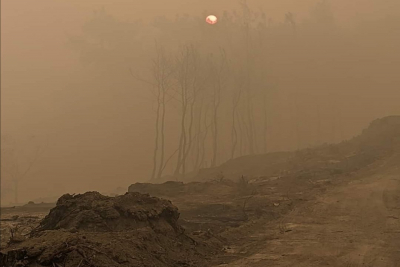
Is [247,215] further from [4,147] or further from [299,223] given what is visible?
[4,147]

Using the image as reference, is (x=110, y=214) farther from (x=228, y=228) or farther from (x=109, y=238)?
(x=228, y=228)

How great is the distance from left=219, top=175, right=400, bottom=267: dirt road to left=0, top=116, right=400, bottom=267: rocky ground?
0.09 ft

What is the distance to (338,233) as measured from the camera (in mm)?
10633

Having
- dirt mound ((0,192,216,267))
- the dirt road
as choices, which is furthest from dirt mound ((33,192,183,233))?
the dirt road

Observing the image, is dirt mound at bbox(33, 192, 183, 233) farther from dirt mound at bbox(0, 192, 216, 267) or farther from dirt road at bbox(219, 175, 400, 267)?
dirt road at bbox(219, 175, 400, 267)

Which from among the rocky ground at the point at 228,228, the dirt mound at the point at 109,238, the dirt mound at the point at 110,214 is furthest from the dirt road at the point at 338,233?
the dirt mound at the point at 110,214

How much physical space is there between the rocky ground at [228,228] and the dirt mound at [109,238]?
24 millimetres

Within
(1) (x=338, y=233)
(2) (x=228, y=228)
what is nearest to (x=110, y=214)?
(2) (x=228, y=228)

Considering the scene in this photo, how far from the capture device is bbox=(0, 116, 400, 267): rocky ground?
A: 24.6 ft

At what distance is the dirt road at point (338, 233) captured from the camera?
8.48 metres

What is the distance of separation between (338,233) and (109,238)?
273 inches

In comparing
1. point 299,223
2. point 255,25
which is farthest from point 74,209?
point 255,25

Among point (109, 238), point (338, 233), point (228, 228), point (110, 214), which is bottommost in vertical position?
point (338, 233)

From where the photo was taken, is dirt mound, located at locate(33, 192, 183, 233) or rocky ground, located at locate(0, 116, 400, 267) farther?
dirt mound, located at locate(33, 192, 183, 233)
